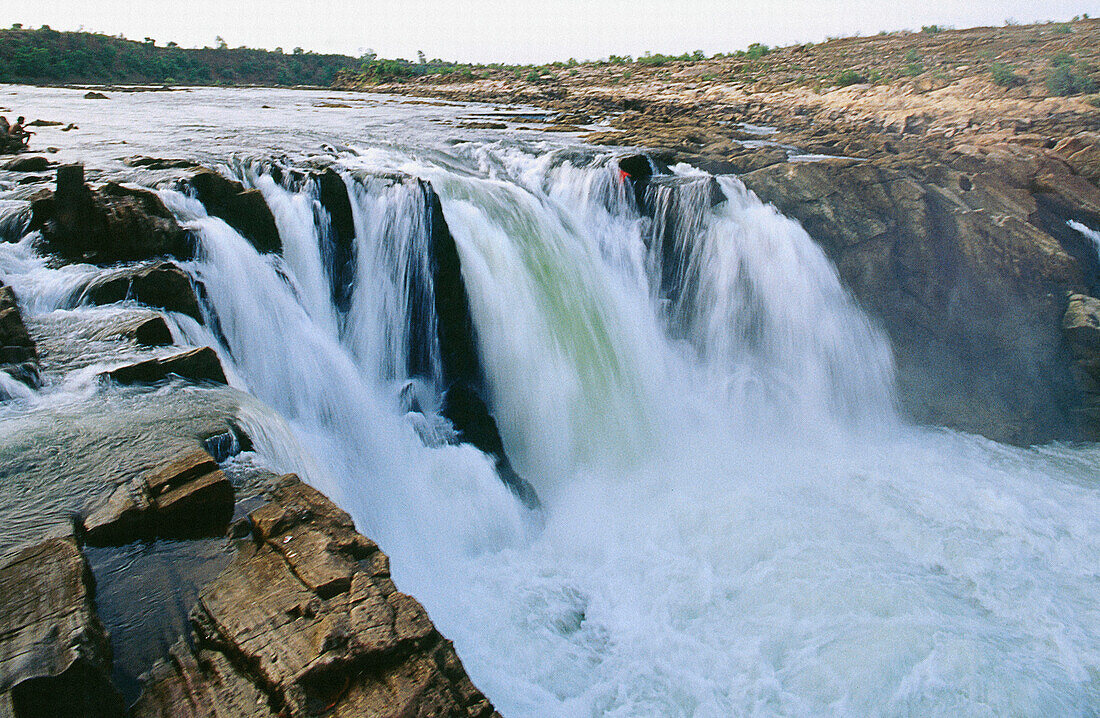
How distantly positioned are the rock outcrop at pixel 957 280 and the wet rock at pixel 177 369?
10189 millimetres

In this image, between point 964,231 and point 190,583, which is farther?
point 964,231

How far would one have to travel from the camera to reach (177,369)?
4984mm

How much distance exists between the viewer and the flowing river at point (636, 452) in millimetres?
5227

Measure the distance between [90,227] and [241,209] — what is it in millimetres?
1728

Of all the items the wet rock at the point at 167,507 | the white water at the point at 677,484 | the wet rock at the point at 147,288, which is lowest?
the white water at the point at 677,484

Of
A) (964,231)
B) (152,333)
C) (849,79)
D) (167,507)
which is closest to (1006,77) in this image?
(849,79)

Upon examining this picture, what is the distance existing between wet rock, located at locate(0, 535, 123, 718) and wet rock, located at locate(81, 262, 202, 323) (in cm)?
361

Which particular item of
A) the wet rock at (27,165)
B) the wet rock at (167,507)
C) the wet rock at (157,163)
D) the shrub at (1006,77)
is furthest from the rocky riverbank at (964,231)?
the wet rock at (167,507)

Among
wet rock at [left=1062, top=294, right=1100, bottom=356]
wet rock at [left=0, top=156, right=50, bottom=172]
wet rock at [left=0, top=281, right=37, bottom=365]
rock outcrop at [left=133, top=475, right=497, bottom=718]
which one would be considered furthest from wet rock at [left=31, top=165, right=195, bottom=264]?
wet rock at [left=1062, top=294, right=1100, bottom=356]

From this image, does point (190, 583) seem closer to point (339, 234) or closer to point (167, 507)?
point (167, 507)

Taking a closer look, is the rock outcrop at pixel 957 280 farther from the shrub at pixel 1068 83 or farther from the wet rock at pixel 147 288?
the wet rock at pixel 147 288

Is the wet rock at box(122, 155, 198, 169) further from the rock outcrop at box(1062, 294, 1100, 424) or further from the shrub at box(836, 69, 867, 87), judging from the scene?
the shrub at box(836, 69, 867, 87)

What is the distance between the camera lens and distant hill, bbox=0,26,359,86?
3706cm

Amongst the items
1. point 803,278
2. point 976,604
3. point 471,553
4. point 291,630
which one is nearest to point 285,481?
point 291,630
